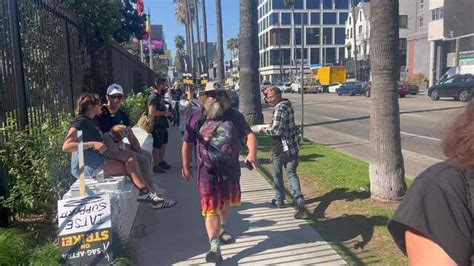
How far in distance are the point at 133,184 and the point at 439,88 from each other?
28.7 meters

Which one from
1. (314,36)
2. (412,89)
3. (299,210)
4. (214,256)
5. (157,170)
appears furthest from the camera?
(314,36)

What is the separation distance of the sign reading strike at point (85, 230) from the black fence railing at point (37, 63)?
1411 mm

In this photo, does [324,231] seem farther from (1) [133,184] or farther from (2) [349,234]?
(1) [133,184]

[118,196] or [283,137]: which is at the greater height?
[283,137]

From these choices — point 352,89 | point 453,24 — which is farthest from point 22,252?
point 453,24

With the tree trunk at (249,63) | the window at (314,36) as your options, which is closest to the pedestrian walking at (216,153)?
the tree trunk at (249,63)

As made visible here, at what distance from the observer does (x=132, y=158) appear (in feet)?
17.5

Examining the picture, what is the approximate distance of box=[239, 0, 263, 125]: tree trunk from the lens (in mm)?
13922

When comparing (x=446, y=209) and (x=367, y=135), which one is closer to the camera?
(x=446, y=209)

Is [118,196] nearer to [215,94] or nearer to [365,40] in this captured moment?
[215,94]

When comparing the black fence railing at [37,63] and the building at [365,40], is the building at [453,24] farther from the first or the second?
the black fence railing at [37,63]

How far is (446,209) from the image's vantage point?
145cm

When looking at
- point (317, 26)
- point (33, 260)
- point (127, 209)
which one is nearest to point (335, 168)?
point (127, 209)

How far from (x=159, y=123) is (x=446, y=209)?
7719 mm
